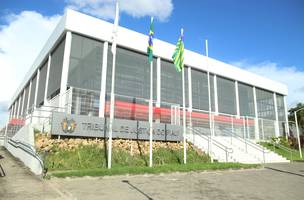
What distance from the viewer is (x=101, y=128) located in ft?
50.1

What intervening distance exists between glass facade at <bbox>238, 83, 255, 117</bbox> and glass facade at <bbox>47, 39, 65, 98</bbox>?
26.4 metres

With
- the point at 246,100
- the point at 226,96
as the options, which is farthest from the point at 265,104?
the point at 226,96

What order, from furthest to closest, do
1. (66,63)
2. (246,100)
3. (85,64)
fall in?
(246,100)
(85,64)
(66,63)

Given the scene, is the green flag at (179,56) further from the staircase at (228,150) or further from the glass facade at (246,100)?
the glass facade at (246,100)

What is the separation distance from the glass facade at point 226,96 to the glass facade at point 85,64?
18.4 metres

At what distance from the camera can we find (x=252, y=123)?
2877cm

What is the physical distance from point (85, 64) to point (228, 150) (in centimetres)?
1487

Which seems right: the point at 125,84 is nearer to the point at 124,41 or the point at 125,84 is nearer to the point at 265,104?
the point at 124,41

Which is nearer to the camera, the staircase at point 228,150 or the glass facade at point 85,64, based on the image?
the staircase at point 228,150

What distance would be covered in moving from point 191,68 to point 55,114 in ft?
76.6

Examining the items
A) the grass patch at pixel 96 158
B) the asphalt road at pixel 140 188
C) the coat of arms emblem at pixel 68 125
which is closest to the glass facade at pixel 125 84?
the coat of arms emblem at pixel 68 125

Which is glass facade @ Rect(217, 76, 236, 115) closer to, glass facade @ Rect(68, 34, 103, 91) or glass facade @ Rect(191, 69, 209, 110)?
glass facade @ Rect(191, 69, 209, 110)

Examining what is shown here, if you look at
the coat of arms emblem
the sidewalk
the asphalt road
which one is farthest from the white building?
the asphalt road

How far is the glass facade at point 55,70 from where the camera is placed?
24.5 m
